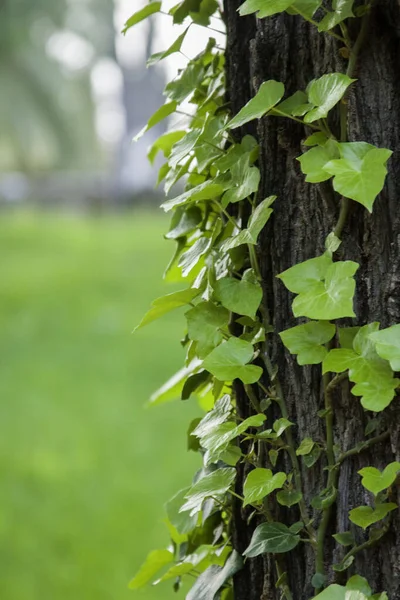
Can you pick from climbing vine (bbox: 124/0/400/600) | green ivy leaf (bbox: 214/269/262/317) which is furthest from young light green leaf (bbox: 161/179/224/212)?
green ivy leaf (bbox: 214/269/262/317)

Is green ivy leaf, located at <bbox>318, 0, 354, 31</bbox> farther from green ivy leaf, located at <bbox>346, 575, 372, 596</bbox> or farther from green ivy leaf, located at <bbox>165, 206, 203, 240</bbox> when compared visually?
green ivy leaf, located at <bbox>346, 575, 372, 596</bbox>

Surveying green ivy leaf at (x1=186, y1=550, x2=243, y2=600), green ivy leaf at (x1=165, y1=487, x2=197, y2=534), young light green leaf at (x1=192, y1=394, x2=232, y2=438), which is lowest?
green ivy leaf at (x1=186, y1=550, x2=243, y2=600)

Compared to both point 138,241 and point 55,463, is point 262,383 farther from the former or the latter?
point 138,241

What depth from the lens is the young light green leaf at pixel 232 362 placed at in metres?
0.94

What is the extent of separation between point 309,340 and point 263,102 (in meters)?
0.29

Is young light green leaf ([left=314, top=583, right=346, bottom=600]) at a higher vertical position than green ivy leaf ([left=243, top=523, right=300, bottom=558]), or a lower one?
lower

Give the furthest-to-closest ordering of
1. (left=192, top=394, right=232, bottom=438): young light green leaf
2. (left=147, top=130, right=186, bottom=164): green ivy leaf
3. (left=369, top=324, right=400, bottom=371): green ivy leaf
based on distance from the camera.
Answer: (left=147, top=130, right=186, bottom=164): green ivy leaf
(left=192, top=394, right=232, bottom=438): young light green leaf
(left=369, top=324, right=400, bottom=371): green ivy leaf

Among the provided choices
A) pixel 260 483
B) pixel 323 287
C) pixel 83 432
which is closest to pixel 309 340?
pixel 323 287

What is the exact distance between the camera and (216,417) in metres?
1.06

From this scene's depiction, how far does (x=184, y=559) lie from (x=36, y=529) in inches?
77.0

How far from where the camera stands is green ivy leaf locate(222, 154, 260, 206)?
98 cm

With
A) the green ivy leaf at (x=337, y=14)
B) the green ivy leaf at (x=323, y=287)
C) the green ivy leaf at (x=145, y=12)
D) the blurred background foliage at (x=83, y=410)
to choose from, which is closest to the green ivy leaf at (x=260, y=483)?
the green ivy leaf at (x=323, y=287)

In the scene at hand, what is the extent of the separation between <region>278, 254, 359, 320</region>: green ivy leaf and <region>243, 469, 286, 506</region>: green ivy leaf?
0.22 meters

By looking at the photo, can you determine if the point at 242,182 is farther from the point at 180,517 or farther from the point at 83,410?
the point at 83,410
